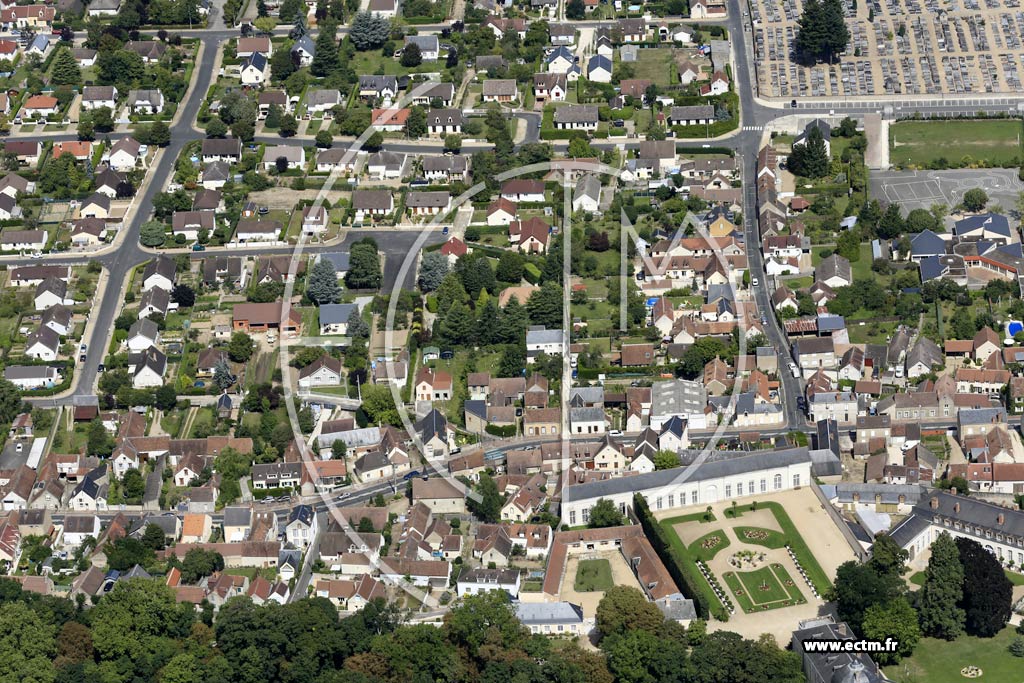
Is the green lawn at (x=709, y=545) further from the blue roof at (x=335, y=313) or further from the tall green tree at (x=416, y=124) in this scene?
the tall green tree at (x=416, y=124)

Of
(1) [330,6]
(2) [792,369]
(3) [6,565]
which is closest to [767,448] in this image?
(2) [792,369]

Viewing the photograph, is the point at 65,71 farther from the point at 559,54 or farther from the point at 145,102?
the point at 559,54

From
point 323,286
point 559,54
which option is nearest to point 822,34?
point 559,54

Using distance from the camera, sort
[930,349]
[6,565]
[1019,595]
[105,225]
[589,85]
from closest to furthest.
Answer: [1019,595], [6,565], [930,349], [105,225], [589,85]

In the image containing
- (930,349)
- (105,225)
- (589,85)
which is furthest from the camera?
(589,85)

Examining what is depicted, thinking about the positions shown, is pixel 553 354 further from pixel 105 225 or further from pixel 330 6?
pixel 330 6

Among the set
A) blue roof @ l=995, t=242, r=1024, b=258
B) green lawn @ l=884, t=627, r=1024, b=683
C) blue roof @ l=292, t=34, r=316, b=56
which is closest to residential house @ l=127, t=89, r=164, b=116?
blue roof @ l=292, t=34, r=316, b=56

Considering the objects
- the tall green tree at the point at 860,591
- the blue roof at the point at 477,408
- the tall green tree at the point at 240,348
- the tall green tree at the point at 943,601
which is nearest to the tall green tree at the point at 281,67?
the tall green tree at the point at 240,348

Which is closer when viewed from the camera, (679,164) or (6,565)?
(6,565)
